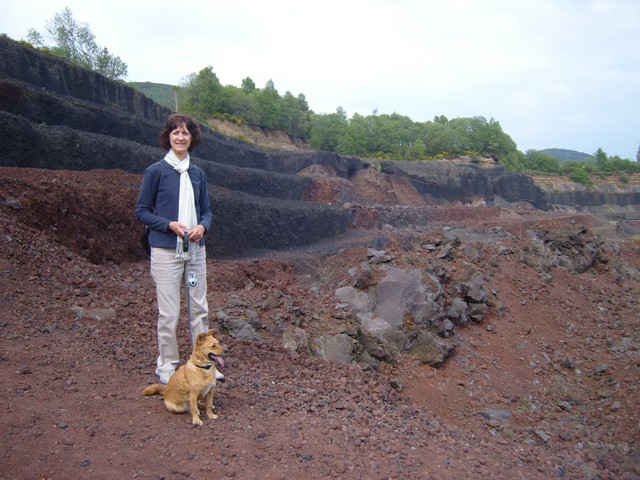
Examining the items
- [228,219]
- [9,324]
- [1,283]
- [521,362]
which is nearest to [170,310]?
[9,324]

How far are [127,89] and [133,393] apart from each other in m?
18.3

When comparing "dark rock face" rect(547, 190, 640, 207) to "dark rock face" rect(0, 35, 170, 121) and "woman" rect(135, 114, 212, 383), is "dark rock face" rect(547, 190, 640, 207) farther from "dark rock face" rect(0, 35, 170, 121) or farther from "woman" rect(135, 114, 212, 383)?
"woman" rect(135, 114, 212, 383)

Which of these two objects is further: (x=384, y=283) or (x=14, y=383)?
(x=384, y=283)

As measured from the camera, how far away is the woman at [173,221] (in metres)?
3.81

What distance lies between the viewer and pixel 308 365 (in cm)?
575

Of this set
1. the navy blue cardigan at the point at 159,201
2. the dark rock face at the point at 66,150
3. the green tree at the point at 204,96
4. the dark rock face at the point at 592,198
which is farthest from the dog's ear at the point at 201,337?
the dark rock face at the point at 592,198

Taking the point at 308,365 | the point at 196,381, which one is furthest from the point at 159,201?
the point at 308,365

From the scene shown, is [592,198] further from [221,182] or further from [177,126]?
[177,126]

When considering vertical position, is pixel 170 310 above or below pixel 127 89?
below

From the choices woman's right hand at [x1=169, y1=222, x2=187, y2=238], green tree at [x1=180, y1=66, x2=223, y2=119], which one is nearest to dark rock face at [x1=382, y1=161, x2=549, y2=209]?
green tree at [x1=180, y1=66, x2=223, y2=119]

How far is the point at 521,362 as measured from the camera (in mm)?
8016

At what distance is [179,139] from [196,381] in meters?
1.83

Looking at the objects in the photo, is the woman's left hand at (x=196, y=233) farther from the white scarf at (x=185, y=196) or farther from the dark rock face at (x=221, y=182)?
the dark rock face at (x=221, y=182)

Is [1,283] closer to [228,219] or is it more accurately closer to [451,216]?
[228,219]
